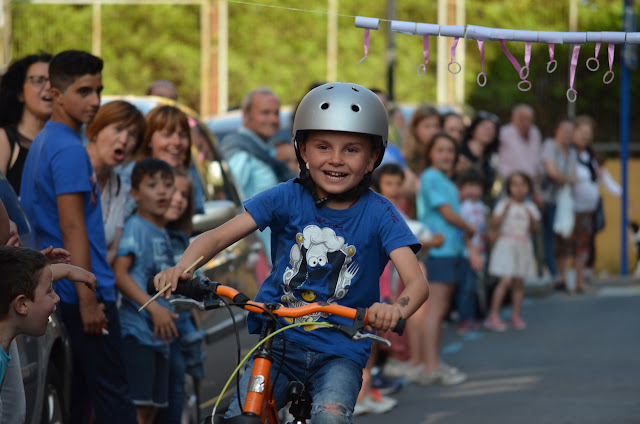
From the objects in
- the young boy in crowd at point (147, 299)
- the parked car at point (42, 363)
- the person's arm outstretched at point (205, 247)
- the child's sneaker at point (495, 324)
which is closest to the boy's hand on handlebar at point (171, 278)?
the person's arm outstretched at point (205, 247)

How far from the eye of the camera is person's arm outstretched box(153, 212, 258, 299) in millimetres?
4109

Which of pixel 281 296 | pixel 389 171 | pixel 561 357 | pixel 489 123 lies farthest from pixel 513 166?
pixel 281 296

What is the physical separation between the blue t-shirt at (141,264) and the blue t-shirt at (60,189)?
534 mm

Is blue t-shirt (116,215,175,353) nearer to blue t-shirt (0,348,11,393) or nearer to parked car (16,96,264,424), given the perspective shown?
parked car (16,96,264,424)

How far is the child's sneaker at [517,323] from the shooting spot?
492 inches

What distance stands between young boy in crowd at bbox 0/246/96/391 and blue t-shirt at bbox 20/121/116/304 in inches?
49.4

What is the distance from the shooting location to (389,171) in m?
8.91

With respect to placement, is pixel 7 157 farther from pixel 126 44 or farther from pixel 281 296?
pixel 126 44

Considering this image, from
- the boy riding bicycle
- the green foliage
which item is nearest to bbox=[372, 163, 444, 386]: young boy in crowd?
the boy riding bicycle

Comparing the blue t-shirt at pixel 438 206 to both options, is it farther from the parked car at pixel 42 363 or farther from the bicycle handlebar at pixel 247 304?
the bicycle handlebar at pixel 247 304

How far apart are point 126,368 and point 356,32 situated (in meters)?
24.7

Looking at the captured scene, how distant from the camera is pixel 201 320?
688 centimetres

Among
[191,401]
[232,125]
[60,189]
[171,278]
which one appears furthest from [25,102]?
[232,125]

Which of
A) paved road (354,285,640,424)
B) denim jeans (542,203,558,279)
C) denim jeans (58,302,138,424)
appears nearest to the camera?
denim jeans (58,302,138,424)
